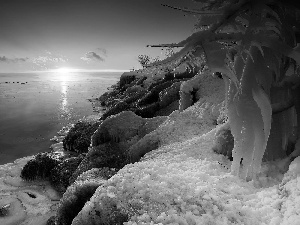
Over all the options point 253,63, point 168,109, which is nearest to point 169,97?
point 168,109

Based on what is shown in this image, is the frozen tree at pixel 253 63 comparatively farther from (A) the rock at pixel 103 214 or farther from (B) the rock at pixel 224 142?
(A) the rock at pixel 103 214

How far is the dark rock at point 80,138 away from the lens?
63.9 ft

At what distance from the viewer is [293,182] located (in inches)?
158

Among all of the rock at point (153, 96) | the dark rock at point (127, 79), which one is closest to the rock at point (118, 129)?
the rock at point (153, 96)

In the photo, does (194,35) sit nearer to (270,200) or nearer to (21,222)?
(270,200)

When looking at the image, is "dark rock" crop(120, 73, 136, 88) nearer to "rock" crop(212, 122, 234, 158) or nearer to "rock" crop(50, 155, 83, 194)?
"rock" crop(50, 155, 83, 194)

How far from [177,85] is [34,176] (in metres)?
11.6

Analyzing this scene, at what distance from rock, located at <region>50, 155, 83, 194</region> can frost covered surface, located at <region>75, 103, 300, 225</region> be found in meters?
9.55

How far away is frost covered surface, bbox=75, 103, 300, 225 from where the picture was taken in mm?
3879

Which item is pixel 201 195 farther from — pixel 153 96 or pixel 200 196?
pixel 153 96

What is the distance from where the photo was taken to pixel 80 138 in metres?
20.2

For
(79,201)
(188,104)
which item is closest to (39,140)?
(188,104)

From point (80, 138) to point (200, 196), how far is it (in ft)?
56.4

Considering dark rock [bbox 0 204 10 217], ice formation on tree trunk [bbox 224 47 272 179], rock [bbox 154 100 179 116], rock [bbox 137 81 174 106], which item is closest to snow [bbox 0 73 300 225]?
ice formation on tree trunk [bbox 224 47 272 179]
